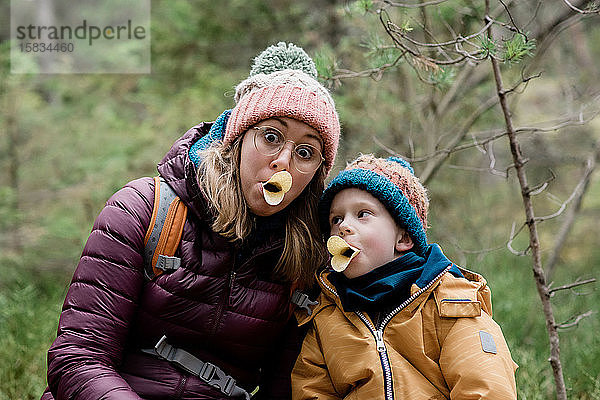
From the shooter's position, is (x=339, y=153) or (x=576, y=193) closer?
(x=576, y=193)

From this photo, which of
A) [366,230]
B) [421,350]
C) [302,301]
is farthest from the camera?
[302,301]

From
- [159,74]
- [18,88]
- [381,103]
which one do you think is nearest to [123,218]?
[381,103]

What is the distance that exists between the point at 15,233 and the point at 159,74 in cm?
284

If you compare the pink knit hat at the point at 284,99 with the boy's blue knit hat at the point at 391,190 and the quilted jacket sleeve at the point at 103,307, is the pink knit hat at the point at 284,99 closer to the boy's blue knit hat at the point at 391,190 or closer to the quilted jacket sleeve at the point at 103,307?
the boy's blue knit hat at the point at 391,190

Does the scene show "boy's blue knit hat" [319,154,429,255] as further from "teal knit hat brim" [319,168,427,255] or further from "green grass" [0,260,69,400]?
"green grass" [0,260,69,400]

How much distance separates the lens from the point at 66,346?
6.12ft

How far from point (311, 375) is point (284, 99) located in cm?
104

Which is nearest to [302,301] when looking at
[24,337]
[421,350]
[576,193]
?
[421,350]

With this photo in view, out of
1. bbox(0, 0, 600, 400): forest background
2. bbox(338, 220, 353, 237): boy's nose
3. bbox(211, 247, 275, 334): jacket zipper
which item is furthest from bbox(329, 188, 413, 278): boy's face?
bbox(0, 0, 600, 400): forest background

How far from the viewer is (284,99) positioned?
6.77 ft

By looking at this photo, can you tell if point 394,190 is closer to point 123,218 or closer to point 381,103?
point 123,218

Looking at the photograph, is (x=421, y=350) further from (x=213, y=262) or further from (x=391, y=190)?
(x=213, y=262)

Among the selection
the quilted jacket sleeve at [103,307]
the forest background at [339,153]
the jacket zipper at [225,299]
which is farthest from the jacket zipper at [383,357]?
the forest background at [339,153]

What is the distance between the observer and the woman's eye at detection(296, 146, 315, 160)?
2.12 m
